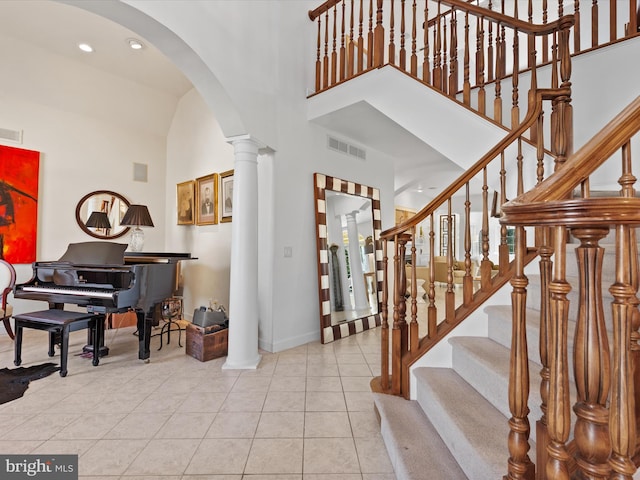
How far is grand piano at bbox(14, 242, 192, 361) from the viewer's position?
9.34ft

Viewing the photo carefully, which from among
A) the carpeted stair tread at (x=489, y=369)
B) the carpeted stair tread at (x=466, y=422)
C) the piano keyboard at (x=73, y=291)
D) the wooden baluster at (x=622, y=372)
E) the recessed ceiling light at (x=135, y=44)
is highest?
the recessed ceiling light at (x=135, y=44)

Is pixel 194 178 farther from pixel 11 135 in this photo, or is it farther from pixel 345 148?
pixel 345 148

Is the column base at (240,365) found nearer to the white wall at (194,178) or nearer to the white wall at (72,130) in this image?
the white wall at (194,178)

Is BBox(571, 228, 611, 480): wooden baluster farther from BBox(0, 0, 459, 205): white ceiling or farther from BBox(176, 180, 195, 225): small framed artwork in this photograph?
BBox(176, 180, 195, 225): small framed artwork

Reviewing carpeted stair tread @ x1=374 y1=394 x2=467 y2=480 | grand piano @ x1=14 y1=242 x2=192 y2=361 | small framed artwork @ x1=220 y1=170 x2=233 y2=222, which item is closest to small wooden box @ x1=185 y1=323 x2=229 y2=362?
grand piano @ x1=14 y1=242 x2=192 y2=361

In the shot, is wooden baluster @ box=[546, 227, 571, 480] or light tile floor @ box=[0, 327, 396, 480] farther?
light tile floor @ box=[0, 327, 396, 480]

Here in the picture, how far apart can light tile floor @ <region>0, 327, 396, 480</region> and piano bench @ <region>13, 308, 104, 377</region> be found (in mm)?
→ 150

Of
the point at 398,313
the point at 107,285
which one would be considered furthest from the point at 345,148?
the point at 107,285

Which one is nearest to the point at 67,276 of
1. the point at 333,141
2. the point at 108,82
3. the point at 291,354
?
the point at 291,354

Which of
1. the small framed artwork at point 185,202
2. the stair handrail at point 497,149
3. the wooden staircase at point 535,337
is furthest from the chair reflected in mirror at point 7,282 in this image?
the stair handrail at point 497,149

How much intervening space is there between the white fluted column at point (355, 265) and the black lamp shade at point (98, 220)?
139 inches

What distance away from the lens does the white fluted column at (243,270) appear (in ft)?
9.34

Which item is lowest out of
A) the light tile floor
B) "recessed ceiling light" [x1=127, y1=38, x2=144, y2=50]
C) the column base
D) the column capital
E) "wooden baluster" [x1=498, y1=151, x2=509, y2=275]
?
the light tile floor

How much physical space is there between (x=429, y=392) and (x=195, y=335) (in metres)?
2.33
